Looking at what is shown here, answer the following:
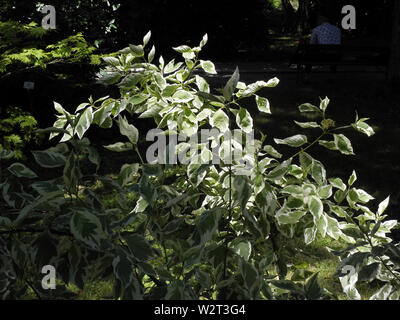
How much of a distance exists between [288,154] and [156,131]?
4.25m

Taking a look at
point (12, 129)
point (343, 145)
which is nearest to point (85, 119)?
point (343, 145)

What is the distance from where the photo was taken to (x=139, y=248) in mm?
1394

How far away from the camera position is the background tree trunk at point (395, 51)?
27.7 ft

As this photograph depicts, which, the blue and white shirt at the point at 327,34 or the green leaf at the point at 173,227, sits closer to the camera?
the green leaf at the point at 173,227

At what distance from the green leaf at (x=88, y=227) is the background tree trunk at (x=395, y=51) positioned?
328 inches

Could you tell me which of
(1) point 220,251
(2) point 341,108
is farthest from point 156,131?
(2) point 341,108

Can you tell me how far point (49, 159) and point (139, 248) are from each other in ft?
1.43

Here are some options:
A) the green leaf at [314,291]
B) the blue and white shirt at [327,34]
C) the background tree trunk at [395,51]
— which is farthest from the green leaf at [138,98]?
the blue and white shirt at [327,34]

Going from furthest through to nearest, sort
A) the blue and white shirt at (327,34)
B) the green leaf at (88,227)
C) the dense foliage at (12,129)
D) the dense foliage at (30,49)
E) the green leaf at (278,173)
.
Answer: the blue and white shirt at (327,34)
the dense foliage at (30,49)
the dense foliage at (12,129)
the green leaf at (278,173)
the green leaf at (88,227)

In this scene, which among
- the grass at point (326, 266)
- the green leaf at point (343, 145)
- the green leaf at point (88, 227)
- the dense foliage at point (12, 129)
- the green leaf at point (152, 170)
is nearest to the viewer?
the green leaf at point (88, 227)

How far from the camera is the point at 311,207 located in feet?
5.41

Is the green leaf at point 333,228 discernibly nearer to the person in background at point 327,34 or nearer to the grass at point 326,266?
the grass at point 326,266

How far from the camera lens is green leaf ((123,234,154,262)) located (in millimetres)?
1378
